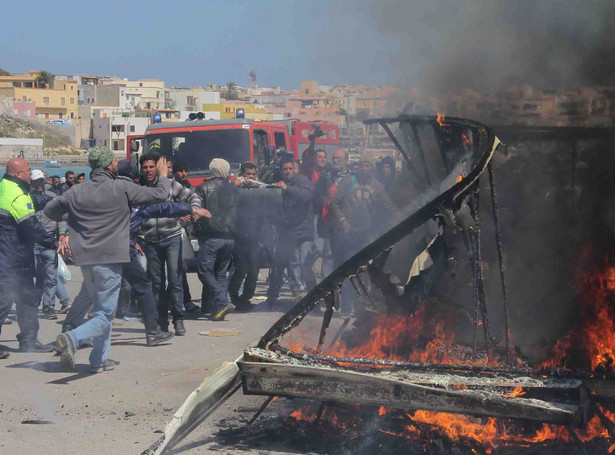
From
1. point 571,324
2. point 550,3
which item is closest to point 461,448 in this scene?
point 571,324

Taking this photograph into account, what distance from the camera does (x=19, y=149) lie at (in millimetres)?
69125

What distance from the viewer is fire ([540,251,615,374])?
194 inches

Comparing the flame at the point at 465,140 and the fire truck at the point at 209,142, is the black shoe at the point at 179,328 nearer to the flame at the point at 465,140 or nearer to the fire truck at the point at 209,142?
the flame at the point at 465,140

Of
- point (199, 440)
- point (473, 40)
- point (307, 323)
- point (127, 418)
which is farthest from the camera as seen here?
point (307, 323)

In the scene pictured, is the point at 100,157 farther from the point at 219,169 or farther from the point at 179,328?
the point at 219,169

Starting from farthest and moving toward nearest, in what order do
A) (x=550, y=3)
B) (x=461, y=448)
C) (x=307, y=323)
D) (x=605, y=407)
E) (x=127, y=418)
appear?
(x=307, y=323), (x=550, y=3), (x=127, y=418), (x=461, y=448), (x=605, y=407)

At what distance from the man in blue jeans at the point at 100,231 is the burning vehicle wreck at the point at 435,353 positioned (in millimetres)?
2262

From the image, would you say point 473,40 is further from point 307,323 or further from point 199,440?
point 199,440

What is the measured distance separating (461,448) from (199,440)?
5.40ft

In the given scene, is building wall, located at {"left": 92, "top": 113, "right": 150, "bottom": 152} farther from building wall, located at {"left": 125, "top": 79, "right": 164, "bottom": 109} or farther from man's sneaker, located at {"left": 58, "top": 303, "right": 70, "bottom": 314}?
man's sneaker, located at {"left": 58, "top": 303, "right": 70, "bottom": 314}

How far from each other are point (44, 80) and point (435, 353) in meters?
137

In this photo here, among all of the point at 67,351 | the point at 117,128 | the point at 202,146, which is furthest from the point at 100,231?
the point at 117,128

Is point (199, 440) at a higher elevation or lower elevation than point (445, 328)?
lower

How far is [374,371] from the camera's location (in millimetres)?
4691
